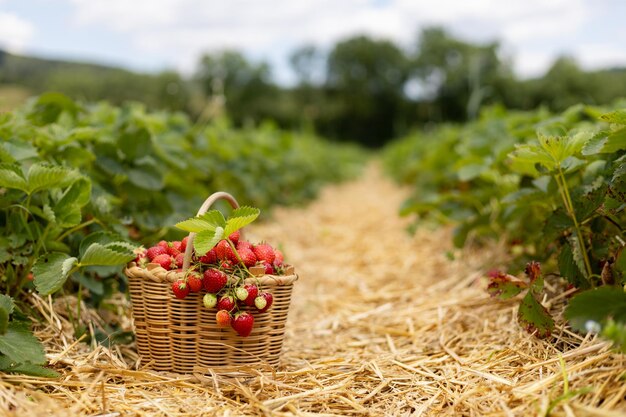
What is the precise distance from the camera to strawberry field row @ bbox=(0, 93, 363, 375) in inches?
72.9

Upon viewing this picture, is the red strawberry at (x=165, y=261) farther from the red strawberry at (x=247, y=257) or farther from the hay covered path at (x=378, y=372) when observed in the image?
the hay covered path at (x=378, y=372)

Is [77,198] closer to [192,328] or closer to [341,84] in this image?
[192,328]

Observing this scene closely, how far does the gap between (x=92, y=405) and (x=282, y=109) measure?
40.6m

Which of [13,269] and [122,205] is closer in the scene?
[13,269]

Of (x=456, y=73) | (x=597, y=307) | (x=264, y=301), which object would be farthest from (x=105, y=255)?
(x=456, y=73)

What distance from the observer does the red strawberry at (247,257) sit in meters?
1.90

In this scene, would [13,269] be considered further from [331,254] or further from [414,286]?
[331,254]

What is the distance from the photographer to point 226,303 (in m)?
1.82

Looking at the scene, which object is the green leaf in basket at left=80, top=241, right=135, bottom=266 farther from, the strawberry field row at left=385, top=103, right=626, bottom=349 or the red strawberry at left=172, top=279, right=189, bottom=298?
the strawberry field row at left=385, top=103, right=626, bottom=349

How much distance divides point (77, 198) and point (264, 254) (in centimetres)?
69

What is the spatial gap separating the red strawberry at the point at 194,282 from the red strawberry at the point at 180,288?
0.02 metres

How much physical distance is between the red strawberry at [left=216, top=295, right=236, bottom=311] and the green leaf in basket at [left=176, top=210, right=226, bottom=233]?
0.71ft

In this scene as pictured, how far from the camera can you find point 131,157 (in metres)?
2.75

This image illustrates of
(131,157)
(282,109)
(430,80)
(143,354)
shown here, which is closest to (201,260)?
(143,354)
